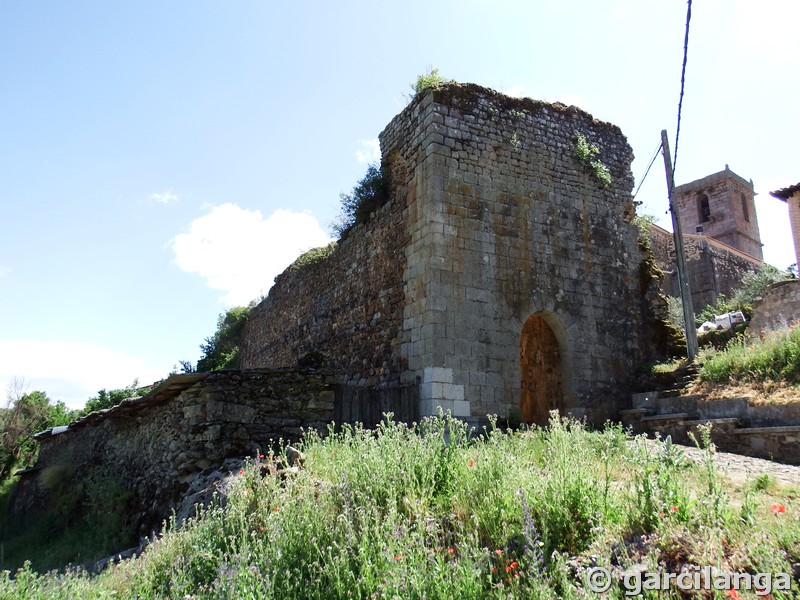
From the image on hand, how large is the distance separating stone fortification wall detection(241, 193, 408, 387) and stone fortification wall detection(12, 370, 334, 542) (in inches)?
67.6

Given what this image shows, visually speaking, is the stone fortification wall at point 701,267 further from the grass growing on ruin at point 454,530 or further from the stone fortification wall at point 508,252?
the grass growing on ruin at point 454,530

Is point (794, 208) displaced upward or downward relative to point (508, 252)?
upward

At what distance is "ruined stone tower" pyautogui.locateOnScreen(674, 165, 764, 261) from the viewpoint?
29.8 m

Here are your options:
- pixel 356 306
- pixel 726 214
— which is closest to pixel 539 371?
pixel 356 306

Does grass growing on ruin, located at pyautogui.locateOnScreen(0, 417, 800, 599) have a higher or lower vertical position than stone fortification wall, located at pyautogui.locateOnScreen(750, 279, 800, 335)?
lower

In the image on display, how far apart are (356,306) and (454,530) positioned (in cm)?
754

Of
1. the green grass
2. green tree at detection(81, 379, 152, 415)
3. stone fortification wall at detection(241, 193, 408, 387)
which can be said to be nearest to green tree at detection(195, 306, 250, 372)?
green tree at detection(81, 379, 152, 415)

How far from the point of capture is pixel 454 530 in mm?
4535

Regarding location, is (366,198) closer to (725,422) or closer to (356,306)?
(356,306)

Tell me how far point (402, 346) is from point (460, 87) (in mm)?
4516

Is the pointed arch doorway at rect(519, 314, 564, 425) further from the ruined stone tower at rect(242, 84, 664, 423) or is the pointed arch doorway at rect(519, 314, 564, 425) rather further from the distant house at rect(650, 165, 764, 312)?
the distant house at rect(650, 165, 764, 312)

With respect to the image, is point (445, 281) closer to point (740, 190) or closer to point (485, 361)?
point (485, 361)

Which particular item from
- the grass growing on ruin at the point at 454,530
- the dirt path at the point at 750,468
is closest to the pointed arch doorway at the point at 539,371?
the dirt path at the point at 750,468

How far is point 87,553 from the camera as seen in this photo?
8.31m
